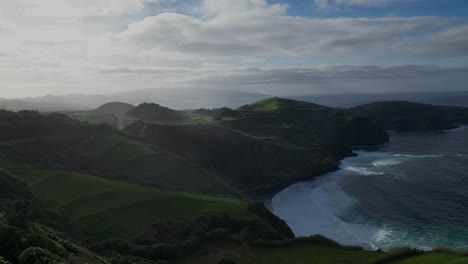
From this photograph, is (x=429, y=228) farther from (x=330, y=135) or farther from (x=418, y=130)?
(x=418, y=130)

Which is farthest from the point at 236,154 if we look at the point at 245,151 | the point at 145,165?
the point at 145,165

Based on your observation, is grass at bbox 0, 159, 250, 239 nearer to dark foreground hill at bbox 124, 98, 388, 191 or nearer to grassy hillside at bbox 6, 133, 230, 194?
grassy hillside at bbox 6, 133, 230, 194

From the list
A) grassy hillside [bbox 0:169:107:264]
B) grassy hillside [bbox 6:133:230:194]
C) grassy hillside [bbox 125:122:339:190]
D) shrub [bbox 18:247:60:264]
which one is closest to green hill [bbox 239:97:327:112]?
grassy hillside [bbox 125:122:339:190]

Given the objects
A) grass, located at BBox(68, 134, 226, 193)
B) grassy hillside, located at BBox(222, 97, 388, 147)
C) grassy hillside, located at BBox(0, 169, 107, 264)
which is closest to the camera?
grassy hillside, located at BBox(0, 169, 107, 264)

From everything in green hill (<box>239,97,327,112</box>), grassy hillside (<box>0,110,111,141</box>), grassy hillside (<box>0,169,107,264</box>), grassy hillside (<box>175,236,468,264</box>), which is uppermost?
green hill (<box>239,97,327,112</box>)

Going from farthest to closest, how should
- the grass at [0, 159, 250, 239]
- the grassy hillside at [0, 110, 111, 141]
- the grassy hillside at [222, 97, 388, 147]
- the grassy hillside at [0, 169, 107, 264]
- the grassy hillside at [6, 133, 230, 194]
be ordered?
the grassy hillside at [222, 97, 388, 147] → the grassy hillside at [0, 110, 111, 141] → the grassy hillside at [6, 133, 230, 194] → the grass at [0, 159, 250, 239] → the grassy hillside at [0, 169, 107, 264]

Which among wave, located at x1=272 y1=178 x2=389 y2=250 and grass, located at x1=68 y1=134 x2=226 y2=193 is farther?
grass, located at x1=68 y1=134 x2=226 y2=193

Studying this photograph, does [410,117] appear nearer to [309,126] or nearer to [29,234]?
[309,126]

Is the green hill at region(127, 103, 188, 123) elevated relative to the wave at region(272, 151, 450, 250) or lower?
elevated
